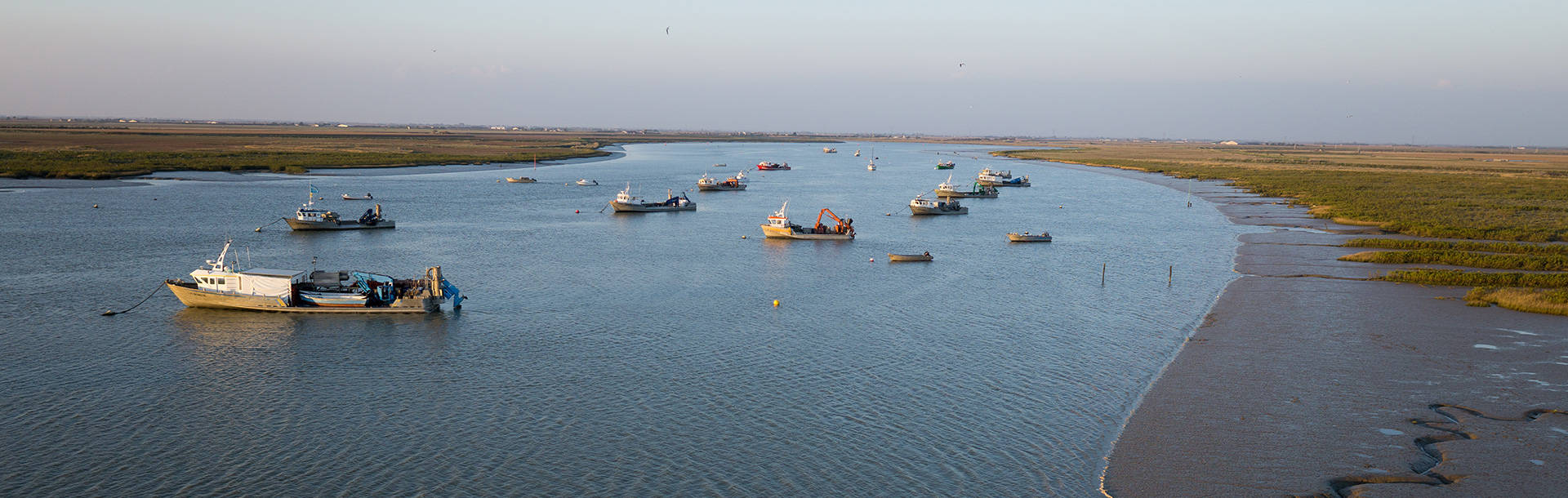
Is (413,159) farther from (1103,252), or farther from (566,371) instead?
(566,371)

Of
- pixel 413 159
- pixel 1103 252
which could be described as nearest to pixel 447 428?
pixel 1103 252

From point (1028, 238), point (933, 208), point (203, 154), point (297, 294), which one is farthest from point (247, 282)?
point (203, 154)

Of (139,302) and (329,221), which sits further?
(329,221)

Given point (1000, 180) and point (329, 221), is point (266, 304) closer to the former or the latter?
point (329, 221)

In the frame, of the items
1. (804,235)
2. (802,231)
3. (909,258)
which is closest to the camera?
(909,258)

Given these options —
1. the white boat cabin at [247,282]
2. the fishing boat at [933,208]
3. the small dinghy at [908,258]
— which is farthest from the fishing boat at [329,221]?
the fishing boat at [933,208]

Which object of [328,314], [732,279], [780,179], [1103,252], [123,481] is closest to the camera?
[123,481]
